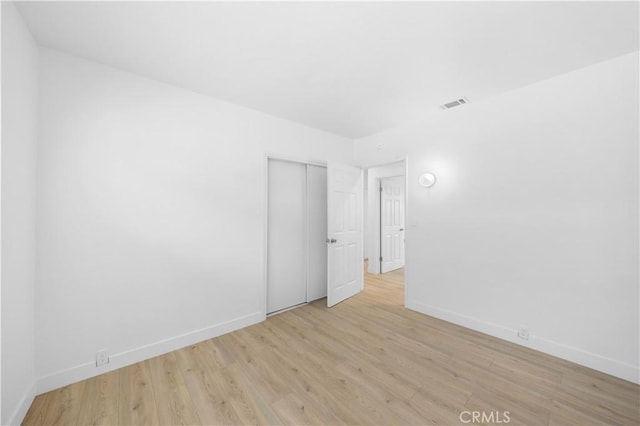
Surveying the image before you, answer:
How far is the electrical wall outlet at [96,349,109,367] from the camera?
1980 millimetres

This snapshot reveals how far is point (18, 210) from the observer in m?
1.53

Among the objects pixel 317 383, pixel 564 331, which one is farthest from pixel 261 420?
pixel 564 331

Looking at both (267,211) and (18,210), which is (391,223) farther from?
(18,210)

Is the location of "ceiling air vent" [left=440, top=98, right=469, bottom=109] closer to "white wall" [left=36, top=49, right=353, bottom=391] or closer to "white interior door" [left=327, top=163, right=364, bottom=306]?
"white interior door" [left=327, top=163, right=364, bottom=306]

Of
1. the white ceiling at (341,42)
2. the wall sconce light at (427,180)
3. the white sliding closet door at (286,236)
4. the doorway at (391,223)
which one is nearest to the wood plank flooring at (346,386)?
the white sliding closet door at (286,236)

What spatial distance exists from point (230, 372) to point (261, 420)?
0.59m

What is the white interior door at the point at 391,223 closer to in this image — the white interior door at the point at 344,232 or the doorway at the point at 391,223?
the doorway at the point at 391,223

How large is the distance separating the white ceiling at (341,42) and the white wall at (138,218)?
0.31 m

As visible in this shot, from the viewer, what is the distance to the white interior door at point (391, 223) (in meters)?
5.18

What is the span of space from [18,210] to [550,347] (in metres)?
4.25

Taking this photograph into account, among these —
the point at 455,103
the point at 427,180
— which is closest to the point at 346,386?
the point at 427,180

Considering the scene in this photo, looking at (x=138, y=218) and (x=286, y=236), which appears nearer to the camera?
(x=138, y=218)

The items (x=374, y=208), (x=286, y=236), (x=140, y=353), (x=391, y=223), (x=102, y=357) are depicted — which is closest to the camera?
(x=102, y=357)

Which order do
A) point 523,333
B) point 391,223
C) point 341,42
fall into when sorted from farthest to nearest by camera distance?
point 391,223
point 523,333
point 341,42
